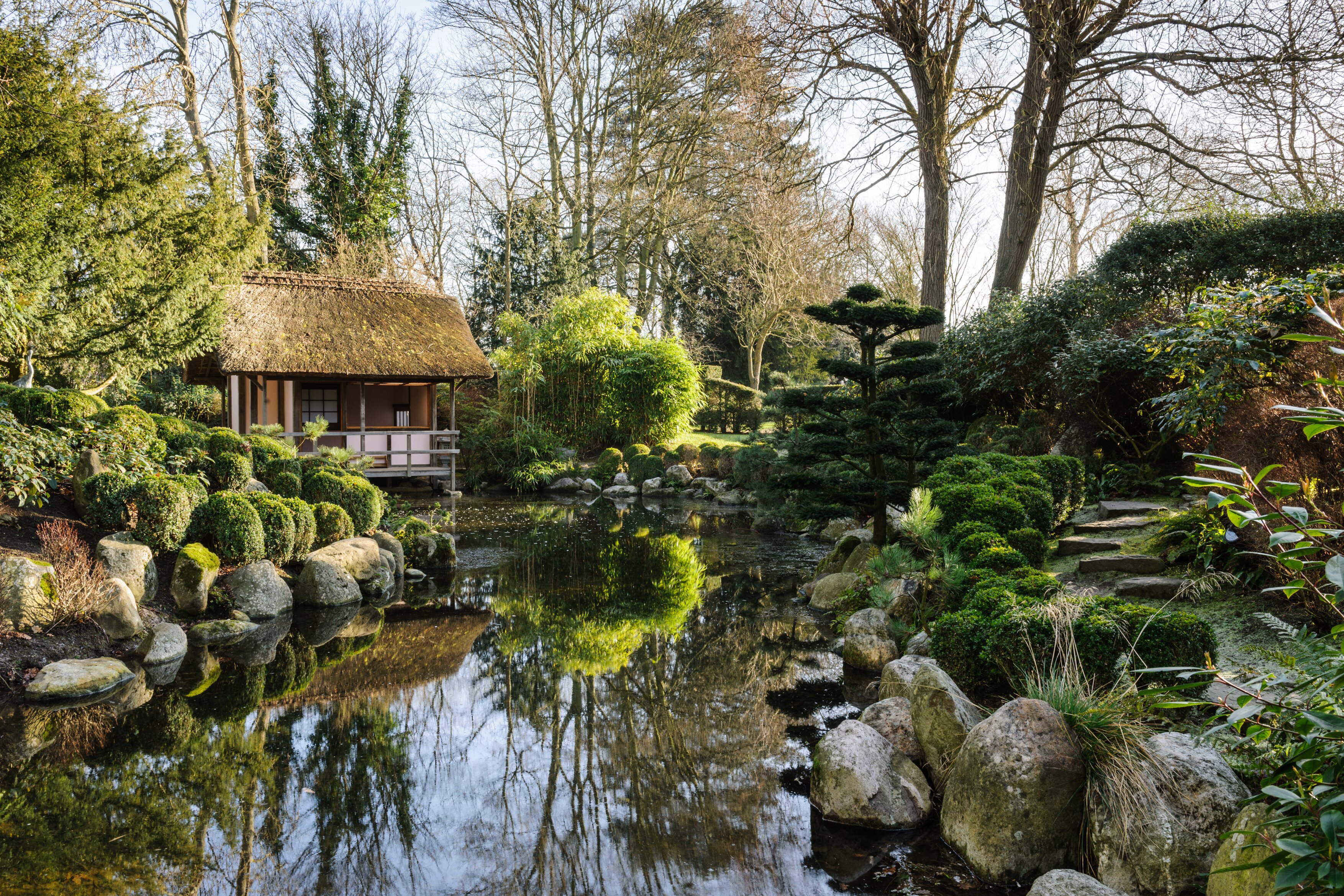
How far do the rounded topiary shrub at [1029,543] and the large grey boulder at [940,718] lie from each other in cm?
238

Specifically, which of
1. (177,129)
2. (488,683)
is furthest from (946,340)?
(177,129)

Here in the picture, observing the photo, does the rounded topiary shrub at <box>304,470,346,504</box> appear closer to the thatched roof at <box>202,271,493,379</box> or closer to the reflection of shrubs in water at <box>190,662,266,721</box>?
the reflection of shrubs in water at <box>190,662,266,721</box>

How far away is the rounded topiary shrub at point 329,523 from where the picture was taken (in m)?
9.17

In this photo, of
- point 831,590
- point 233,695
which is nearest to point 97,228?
point 233,695

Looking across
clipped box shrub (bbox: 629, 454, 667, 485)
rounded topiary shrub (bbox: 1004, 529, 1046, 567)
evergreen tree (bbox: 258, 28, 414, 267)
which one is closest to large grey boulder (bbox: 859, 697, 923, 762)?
rounded topiary shrub (bbox: 1004, 529, 1046, 567)

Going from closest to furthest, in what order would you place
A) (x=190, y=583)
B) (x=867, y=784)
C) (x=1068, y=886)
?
(x=1068, y=886) < (x=867, y=784) < (x=190, y=583)

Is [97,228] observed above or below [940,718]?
above

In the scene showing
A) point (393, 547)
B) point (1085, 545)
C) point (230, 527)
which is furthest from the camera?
point (393, 547)

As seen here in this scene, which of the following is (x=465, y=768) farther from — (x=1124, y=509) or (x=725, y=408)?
(x=725, y=408)

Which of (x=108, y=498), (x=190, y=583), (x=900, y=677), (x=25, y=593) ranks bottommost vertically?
(x=900, y=677)

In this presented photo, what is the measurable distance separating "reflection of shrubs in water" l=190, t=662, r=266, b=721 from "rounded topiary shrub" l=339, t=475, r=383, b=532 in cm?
344

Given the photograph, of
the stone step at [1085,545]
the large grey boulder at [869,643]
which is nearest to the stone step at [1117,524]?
the stone step at [1085,545]

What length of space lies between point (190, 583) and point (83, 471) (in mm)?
1681

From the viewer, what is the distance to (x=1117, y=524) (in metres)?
7.34
